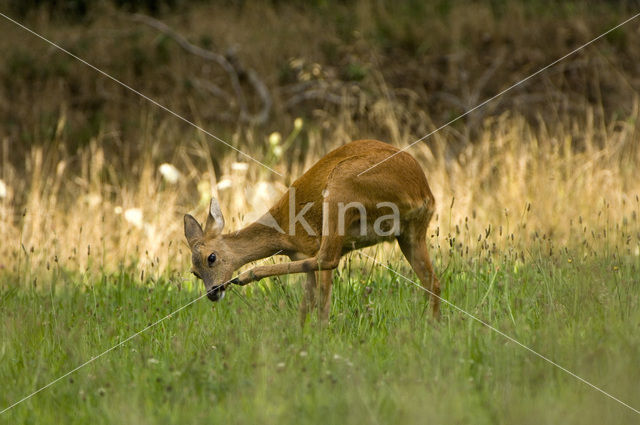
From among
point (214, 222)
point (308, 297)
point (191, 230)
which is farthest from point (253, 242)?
point (308, 297)

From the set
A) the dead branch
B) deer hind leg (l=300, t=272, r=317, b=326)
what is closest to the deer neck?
deer hind leg (l=300, t=272, r=317, b=326)

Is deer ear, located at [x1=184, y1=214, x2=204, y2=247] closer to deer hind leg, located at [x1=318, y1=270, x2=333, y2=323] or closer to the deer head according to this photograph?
the deer head

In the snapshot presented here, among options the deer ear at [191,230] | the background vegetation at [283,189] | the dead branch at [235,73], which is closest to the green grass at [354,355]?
the background vegetation at [283,189]

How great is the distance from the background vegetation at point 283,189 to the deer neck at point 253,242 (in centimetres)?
30

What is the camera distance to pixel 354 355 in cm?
448

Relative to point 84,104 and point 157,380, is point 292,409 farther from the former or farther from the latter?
point 84,104

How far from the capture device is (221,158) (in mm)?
13062

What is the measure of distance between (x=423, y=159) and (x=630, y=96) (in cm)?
503

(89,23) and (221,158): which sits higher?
(89,23)

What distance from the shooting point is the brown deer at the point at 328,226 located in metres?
5.63

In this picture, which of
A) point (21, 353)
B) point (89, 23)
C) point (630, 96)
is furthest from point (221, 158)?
point (21, 353)

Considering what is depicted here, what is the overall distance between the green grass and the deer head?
0.67 feet

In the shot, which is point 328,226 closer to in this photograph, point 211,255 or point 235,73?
point 211,255

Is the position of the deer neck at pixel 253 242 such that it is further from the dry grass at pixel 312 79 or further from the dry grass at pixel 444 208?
the dry grass at pixel 312 79
